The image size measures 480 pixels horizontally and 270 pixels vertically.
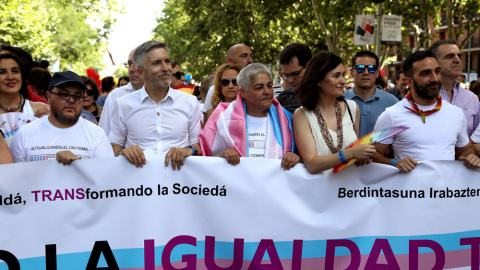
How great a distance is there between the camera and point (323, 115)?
4.18 metres

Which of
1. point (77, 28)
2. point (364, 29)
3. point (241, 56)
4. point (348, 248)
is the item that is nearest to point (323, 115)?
point (348, 248)

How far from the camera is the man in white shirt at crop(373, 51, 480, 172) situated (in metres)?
4.07

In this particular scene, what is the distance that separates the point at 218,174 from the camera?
157 inches

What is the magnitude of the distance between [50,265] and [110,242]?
39 centimetres

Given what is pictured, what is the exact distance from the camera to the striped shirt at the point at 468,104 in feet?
15.5

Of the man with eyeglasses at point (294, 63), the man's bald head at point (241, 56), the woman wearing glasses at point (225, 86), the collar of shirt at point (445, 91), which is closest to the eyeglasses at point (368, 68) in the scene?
the man with eyeglasses at point (294, 63)

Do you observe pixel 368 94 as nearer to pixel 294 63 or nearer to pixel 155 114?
pixel 294 63

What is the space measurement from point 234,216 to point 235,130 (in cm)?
67

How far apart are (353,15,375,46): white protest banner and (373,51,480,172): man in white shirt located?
496 inches

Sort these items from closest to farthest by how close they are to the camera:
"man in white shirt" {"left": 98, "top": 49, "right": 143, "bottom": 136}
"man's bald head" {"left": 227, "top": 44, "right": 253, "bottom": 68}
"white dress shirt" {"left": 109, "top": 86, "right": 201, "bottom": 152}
Answer: "white dress shirt" {"left": 109, "top": 86, "right": 201, "bottom": 152} < "man in white shirt" {"left": 98, "top": 49, "right": 143, "bottom": 136} < "man's bald head" {"left": 227, "top": 44, "right": 253, "bottom": 68}

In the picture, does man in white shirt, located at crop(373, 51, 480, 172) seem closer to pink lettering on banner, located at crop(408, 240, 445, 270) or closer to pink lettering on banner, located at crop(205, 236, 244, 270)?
pink lettering on banner, located at crop(408, 240, 445, 270)

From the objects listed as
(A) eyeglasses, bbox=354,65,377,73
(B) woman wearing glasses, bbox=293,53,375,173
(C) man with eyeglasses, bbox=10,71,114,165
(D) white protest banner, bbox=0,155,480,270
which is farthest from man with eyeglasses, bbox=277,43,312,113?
(C) man with eyeglasses, bbox=10,71,114,165

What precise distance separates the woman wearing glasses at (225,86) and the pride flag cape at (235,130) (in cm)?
116

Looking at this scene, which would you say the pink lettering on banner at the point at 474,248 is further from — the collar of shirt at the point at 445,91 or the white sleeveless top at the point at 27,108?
the white sleeveless top at the point at 27,108
